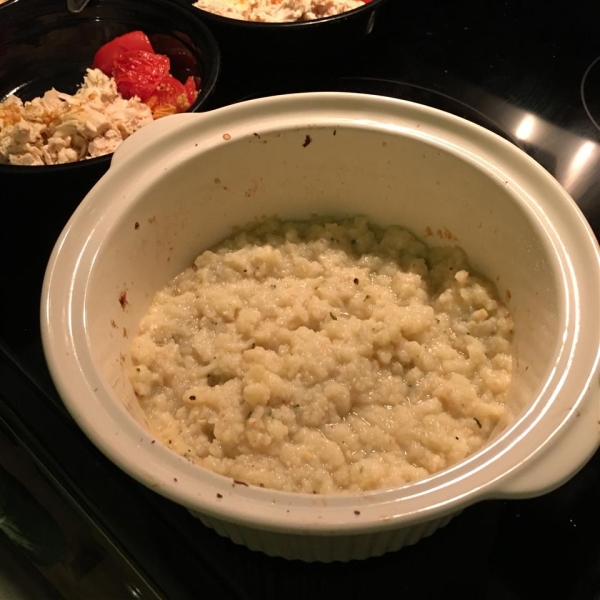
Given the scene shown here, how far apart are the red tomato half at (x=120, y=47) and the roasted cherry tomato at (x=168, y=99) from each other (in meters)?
0.10

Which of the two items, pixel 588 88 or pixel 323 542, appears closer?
pixel 323 542

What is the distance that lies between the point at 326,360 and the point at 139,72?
781 millimetres

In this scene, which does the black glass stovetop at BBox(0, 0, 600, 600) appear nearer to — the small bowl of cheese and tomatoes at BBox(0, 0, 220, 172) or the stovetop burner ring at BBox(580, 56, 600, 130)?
the stovetop burner ring at BBox(580, 56, 600, 130)

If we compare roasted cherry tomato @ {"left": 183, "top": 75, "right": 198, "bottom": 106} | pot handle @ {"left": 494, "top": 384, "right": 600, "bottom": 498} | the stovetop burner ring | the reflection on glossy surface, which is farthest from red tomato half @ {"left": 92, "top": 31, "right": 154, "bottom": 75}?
pot handle @ {"left": 494, "top": 384, "right": 600, "bottom": 498}

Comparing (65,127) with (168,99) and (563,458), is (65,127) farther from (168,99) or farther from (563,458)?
(563,458)

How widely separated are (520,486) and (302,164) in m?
0.60

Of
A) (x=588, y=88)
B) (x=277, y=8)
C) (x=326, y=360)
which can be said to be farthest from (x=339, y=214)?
(x=588, y=88)

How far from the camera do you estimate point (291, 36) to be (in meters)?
1.20

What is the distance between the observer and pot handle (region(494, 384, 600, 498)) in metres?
0.59

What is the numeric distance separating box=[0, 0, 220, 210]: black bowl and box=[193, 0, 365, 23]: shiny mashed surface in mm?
107

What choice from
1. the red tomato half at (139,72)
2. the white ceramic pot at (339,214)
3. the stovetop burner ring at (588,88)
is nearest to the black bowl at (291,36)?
the red tomato half at (139,72)

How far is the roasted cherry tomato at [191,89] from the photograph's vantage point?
1247 mm

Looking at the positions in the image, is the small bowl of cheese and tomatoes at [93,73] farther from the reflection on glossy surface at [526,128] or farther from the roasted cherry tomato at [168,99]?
the reflection on glossy surface at [526,128]

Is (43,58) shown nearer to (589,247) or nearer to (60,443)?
(60,443)
